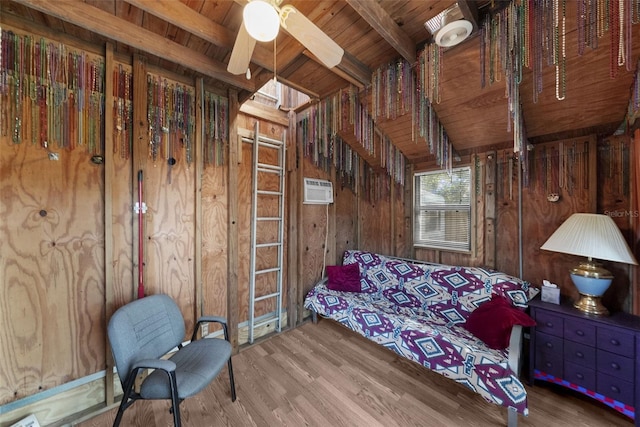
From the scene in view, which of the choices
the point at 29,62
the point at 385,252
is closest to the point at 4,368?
the point at 29,62

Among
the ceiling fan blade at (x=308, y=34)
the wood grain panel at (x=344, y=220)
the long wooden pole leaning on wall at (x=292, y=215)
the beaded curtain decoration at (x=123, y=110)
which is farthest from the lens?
the wood grain panel at (x=344, y=220)

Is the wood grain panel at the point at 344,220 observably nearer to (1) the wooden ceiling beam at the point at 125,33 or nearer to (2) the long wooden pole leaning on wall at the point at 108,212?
(1) the wooden ceiling beam at the point at 125,33

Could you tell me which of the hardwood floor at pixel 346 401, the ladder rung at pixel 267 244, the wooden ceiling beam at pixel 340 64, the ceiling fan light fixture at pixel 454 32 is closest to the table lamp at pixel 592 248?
the hardwood floor at pixel 346 401

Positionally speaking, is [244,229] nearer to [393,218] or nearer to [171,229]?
[171,229]

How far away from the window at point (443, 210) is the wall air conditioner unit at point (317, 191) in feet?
3.78

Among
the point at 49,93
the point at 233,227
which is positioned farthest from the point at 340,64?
the point at 49,93

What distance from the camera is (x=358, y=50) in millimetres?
1921

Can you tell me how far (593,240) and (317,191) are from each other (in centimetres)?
249

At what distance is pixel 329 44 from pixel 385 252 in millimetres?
2757

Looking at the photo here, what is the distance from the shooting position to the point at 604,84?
1667 mm

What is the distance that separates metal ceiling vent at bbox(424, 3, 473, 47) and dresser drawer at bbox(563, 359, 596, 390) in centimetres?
243

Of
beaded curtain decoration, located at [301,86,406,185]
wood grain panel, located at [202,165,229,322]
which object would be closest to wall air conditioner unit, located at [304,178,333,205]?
beaded curtain decoration, located at [301,86,406,185]

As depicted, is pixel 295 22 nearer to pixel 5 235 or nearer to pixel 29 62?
pixel 29 62

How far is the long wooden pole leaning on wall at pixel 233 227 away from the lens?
2.33 m
